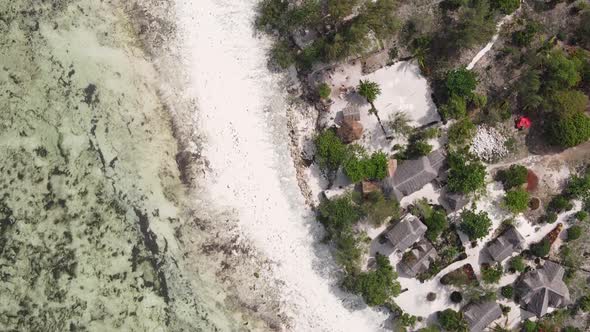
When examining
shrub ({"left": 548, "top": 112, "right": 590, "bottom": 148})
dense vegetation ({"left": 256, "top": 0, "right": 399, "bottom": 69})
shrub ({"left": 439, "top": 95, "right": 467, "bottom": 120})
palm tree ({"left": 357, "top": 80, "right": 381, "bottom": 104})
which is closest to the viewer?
shrub ({"left": 548, "top": 112, "right": 590, "bottom": 148})

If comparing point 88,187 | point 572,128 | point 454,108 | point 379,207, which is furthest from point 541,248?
point 88,187

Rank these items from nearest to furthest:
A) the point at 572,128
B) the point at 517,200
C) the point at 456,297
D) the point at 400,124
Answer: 1. the point at 572,128
2. the point at 517,200
3. the point at 400,124
4. the point at 456,297

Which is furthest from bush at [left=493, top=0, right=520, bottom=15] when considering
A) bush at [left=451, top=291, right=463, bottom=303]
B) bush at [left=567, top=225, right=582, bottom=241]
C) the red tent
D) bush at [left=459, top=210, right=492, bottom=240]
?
bush at [left=451, top=291, right=463, bottom=303]

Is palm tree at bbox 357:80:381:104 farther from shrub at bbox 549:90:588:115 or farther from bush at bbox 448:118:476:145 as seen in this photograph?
shrub at bbox 549:90:588:115

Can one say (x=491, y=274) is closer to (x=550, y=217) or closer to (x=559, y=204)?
(x=550, y=217)

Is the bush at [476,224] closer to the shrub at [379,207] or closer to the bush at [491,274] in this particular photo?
the bush at [491,274]

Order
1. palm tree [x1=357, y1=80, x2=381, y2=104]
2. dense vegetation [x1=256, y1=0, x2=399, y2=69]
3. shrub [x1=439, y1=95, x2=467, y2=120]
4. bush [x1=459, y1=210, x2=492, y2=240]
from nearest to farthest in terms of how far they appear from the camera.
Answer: dense vegetation [x1=256, y1=0, x2=399, y2=69] → bush [x1=459, y1=210, x2=492, y2=240] → shrub [x1=439, y1=95, x2=467, y2=120] → palm tree [x1=357, y1=80, x2=381, y2=104]
